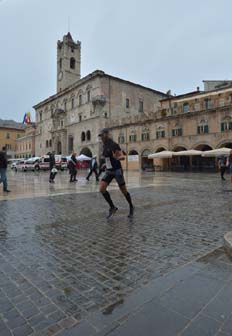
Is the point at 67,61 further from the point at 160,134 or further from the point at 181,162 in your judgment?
the point at 181,162

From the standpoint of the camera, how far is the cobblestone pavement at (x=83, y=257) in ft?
6.33

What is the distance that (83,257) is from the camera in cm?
308

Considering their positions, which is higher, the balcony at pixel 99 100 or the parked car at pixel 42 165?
the balcony at pixel 99 100

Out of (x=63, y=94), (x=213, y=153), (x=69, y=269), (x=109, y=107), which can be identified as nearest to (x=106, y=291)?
(x=69, y=269)

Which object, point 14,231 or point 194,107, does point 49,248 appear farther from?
point 194,107

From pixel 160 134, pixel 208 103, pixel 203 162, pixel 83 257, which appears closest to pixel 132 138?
pixel 160 134

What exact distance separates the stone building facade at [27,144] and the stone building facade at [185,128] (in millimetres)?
39292

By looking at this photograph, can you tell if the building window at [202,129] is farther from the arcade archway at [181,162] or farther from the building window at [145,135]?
the building window at [145,135]

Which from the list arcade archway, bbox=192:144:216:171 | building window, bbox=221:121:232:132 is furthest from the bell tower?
building window, bbox=221:121:232:132

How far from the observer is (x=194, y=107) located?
33031 mm

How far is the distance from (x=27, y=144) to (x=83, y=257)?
251ft

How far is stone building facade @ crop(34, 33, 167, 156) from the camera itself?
45.8 m

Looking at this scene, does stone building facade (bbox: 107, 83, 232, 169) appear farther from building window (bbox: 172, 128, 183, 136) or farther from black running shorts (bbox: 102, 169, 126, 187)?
black running shorts (bbox: 102, 169, 126, 187)

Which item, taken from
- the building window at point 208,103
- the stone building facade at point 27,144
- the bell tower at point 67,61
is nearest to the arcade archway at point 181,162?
the building window at point 208,103
